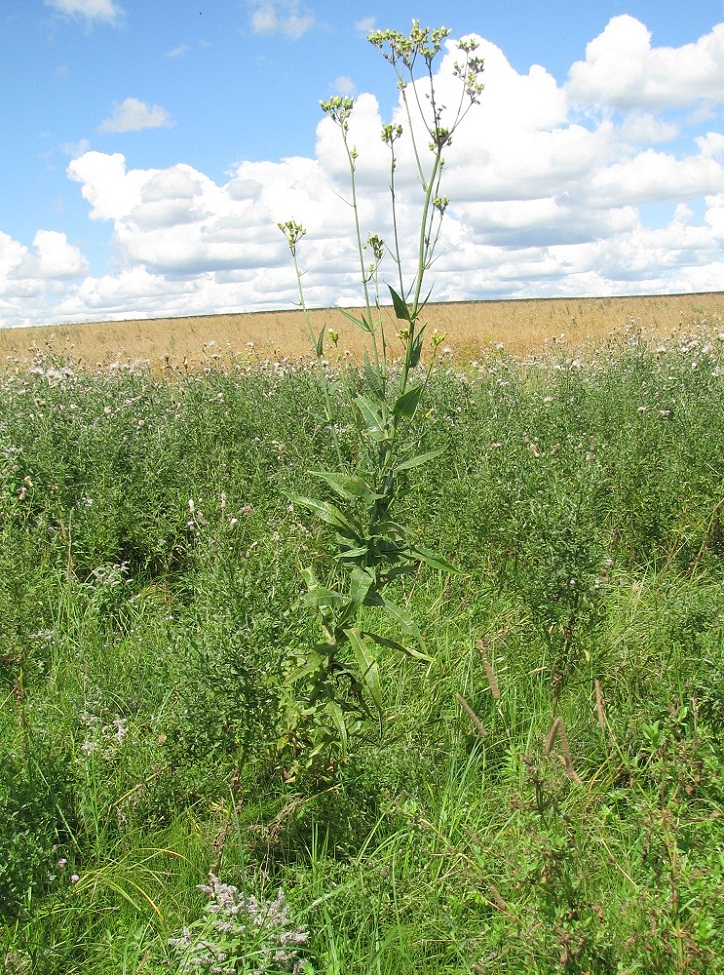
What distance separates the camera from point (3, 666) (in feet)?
10.3

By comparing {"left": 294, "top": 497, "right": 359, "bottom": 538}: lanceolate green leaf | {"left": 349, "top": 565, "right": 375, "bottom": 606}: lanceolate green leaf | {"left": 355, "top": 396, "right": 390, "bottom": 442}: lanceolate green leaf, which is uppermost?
{"left": 355, "top": 396, "right": 390, "bottom": 442}: lanceolate green leaf

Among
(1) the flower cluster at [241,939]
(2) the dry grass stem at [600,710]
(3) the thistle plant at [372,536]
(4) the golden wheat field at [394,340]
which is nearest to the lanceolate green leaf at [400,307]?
(3) the thistle plant at [372,536]

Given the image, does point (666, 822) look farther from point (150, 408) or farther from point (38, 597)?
point (150, 408)

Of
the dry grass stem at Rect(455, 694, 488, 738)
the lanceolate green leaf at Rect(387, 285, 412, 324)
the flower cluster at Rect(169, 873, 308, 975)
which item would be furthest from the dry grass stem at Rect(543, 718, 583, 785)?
the lanceolate green leaf at Rect(387, 285, 412, 324)

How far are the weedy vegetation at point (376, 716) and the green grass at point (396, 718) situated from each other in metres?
0.02

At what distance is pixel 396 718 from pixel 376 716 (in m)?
0.07

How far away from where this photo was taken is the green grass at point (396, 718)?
194 cm

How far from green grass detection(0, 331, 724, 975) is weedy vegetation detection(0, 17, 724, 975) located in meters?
0.02

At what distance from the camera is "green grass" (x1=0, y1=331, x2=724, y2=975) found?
1940 millimetres

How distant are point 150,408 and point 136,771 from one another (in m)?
4.09

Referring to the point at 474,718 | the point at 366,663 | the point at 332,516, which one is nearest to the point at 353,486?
the point at 332,516

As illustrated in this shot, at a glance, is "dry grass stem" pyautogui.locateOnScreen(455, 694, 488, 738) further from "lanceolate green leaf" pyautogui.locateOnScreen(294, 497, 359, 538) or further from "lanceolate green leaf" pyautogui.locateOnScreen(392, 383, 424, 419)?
"lanceolate green leaf" pyautogui.locateOnScreen(392, 383, 424, 419)

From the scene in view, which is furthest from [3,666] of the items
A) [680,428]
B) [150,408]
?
[680,428]

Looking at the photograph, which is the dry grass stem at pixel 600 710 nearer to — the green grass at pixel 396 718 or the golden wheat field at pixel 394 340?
the green grass at pixel 396 718
